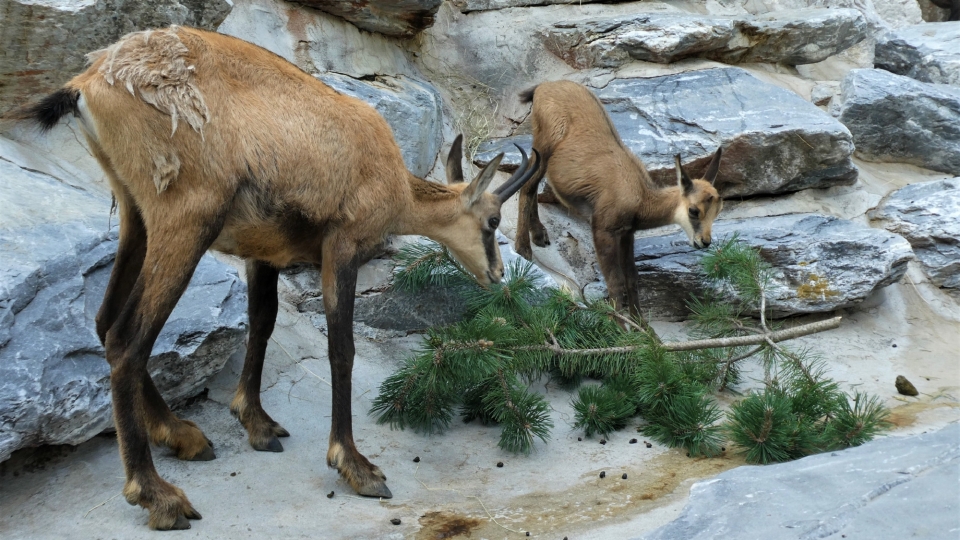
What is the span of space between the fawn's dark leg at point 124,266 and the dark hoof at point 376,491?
1.64 meters

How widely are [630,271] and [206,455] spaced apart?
3.97m

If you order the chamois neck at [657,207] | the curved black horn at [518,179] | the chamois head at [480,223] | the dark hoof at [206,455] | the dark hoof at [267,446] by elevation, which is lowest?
the dark hoof at [267,446]

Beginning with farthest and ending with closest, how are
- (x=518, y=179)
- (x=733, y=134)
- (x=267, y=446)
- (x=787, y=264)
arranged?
(x=733, y=134) → (x=787, y=264) → (x=518, y=179) → (x=267, y=446)

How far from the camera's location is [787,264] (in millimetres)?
7734

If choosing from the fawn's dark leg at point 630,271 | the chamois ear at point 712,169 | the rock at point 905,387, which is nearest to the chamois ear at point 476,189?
the fawn's dark leg at point 630,271

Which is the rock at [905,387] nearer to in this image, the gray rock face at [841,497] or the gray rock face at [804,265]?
the gray rock face at [804,265]

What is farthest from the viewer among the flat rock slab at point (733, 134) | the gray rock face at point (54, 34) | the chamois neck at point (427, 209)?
the flat rock slab at point (733, 134)

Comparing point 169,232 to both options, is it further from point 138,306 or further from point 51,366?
point 51,366

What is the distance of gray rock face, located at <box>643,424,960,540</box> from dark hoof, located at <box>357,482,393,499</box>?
2.09 meters

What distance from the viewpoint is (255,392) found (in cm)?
542

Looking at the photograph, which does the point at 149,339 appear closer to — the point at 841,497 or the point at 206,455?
the point at 206,455

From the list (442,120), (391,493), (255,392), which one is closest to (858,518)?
(391,493)

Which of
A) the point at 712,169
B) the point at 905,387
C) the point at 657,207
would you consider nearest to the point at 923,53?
the point at 712,169

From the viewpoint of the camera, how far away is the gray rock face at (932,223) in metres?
8.09
